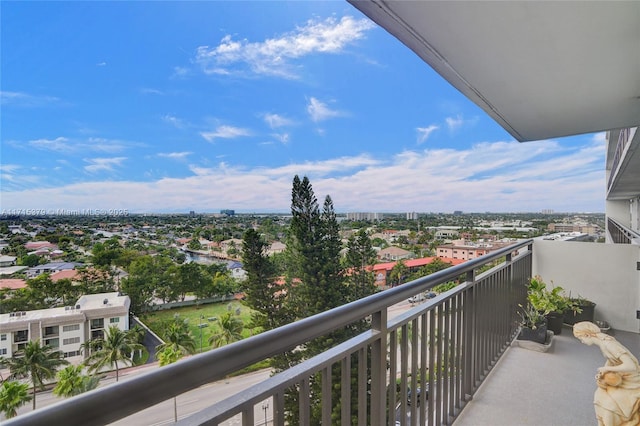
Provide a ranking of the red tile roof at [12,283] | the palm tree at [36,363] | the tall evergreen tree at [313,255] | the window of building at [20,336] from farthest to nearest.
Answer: the tall evergreen tree at [313,255] → the red tile roof at [12,283] → the window of building at [20,336] → the palm tree at [36,363]

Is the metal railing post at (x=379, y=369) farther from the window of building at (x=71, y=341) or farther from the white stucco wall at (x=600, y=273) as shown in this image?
the window of building at (x=71, y=341)

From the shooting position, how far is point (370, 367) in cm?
106

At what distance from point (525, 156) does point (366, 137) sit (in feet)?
37.0

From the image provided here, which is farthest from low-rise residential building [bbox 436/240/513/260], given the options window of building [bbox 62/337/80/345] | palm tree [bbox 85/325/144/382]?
window of building [bbox 62/337/80/345]

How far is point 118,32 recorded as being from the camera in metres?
9.04

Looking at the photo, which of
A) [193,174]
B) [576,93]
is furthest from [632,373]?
[193,174]

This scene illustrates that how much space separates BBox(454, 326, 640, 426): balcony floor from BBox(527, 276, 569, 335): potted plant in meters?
0.31

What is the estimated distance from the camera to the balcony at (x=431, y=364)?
516 mm

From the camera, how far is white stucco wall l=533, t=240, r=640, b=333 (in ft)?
10.3

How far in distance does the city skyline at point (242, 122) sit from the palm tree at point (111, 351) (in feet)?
6.70

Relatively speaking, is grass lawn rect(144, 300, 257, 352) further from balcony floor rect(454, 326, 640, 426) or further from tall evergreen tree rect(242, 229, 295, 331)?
tall evergreen tree rect(242, 229, 295, 331)

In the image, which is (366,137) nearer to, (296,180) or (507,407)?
(296,180)

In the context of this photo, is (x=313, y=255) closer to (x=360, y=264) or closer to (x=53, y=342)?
(x=360, y=264)

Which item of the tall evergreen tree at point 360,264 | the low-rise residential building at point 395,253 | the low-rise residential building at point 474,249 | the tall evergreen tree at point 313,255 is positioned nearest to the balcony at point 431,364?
the low-rise residential building at point 474,249
